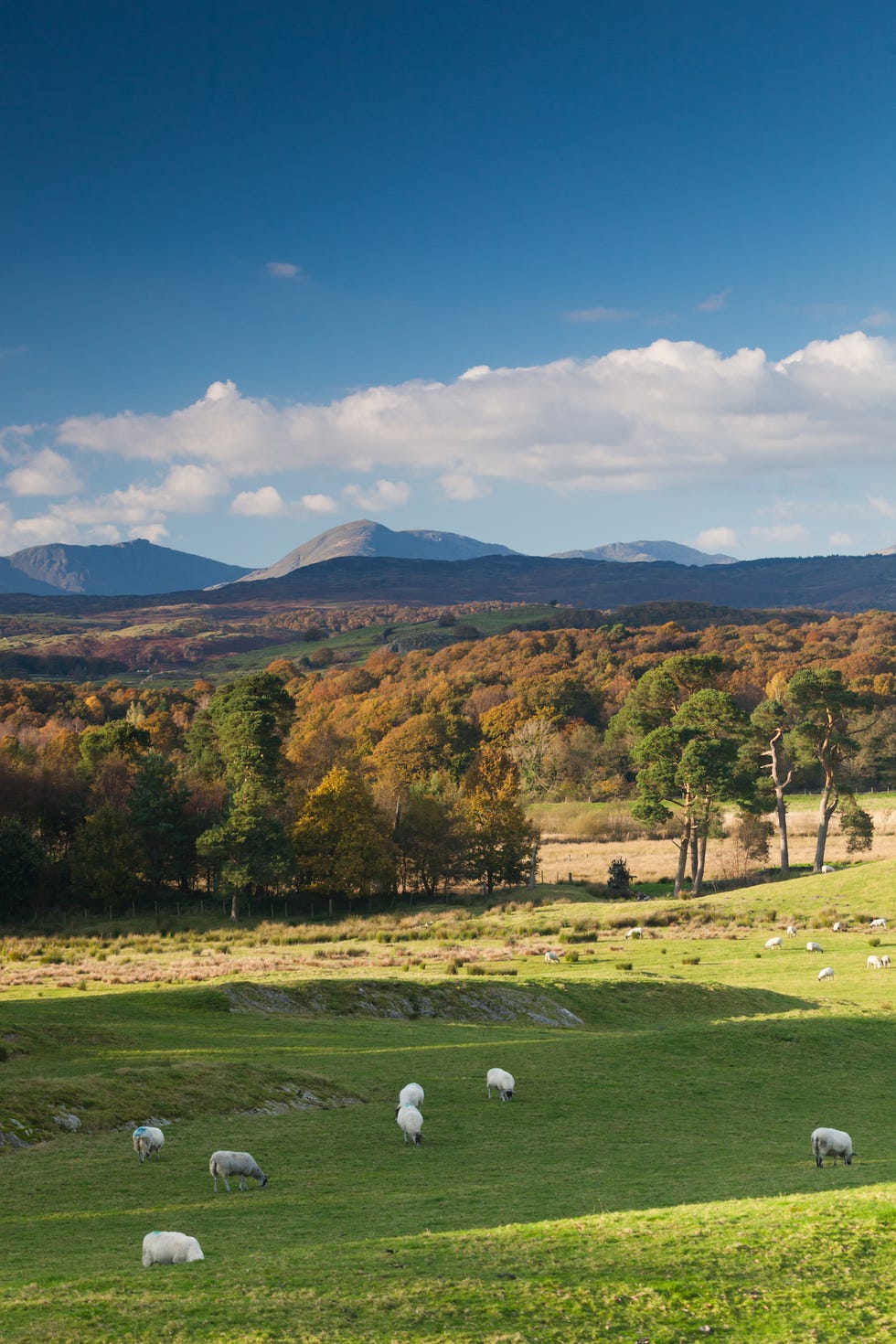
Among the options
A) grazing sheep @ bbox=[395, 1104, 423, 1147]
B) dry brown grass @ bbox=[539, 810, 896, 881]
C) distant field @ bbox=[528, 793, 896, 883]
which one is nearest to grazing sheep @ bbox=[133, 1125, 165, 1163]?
grazing sheep @ bbox=[395, 1104, 423, 1147]

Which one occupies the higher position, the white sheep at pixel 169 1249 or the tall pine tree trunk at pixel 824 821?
the white sheep at pixel 169 1249

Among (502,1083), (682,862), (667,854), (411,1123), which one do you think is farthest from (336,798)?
(411,1123)

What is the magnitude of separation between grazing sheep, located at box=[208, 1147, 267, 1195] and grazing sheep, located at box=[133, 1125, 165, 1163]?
1.85 meters

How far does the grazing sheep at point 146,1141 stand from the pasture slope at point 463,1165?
24 cm

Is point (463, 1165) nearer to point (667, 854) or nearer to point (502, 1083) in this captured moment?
point (502, 1083)

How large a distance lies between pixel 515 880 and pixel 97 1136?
58.2 metres

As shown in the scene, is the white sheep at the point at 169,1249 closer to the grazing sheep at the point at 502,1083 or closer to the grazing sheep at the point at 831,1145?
the grazing sheep at the point at 831,1145

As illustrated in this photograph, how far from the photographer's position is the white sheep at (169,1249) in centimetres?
1143

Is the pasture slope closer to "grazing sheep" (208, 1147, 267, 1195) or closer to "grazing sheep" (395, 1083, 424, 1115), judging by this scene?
"grazing sheep" (208, 1147, 267, 1195)

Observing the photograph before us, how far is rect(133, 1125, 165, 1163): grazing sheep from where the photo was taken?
55.5 ft

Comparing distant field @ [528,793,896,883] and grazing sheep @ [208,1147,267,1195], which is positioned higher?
grazing sheep @ [208,1147,267,1195]

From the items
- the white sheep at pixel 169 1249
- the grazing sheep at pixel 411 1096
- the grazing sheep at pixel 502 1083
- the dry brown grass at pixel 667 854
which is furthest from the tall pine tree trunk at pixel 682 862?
the white sheep at pixel 169 1249

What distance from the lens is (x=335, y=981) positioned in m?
34.4

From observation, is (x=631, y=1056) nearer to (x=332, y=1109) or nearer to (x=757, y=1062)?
(x=757, y=1062)
